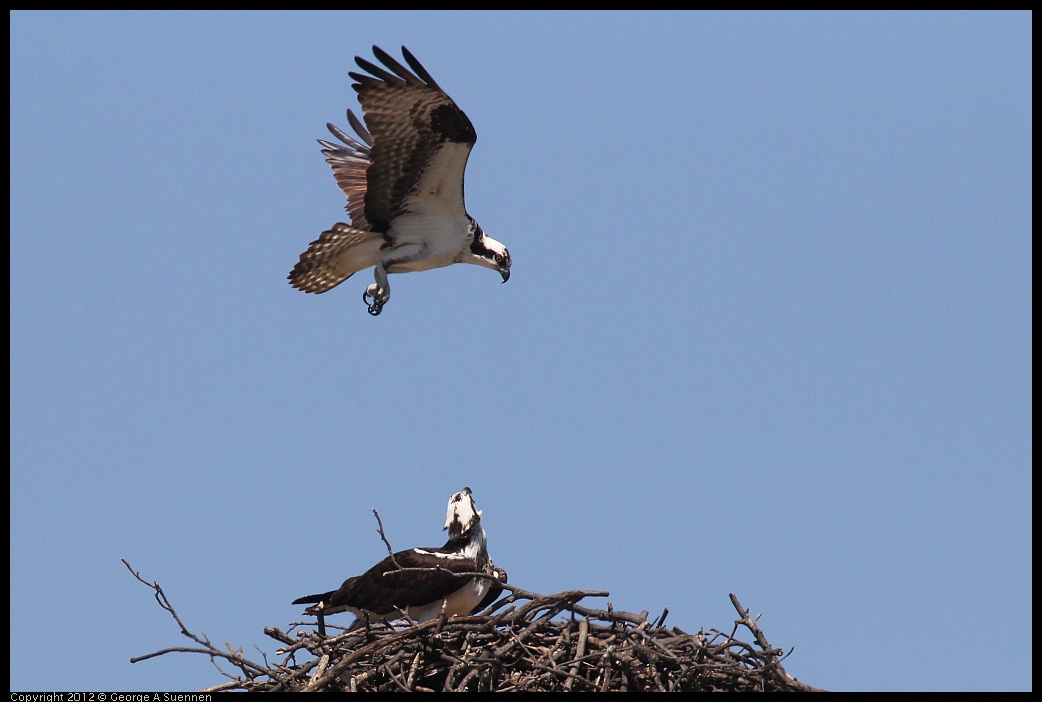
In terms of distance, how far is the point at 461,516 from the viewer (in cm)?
753

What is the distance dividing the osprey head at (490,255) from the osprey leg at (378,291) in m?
0.69

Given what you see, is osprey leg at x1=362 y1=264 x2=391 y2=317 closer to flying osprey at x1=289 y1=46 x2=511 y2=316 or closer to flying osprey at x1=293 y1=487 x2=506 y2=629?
flying osprey at x1=289 y1=46 x2=511 y2=316

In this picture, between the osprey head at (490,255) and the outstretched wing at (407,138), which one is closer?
the outstretched wing at (407,138)

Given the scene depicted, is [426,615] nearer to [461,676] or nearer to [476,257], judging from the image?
[461,676]

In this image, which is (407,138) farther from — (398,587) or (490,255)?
(398,587)

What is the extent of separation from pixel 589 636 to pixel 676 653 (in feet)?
1.45

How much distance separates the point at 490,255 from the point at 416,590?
3353 millimetres

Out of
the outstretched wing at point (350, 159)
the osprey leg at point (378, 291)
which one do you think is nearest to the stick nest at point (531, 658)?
the osprey leg at point (378, 291)

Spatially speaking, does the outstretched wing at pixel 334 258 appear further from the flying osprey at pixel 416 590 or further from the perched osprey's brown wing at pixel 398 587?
the perched osprey's brown wing at pixel 398 587

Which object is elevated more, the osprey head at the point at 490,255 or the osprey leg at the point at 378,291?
the osprey head at the point at 490,255

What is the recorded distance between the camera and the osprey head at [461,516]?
7.51m

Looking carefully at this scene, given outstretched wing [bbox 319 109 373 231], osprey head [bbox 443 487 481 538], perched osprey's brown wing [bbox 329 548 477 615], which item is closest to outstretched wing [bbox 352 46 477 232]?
outstretched wing [bbox 319 109 373 231]
